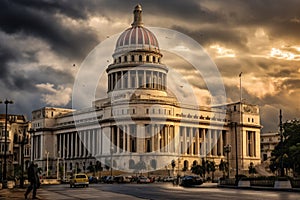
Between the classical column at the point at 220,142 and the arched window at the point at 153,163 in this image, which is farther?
the classical column at the point at 220,142

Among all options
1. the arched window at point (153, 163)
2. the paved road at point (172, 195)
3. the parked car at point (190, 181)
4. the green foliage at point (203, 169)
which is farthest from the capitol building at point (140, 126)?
the paved road at point (172, 195)

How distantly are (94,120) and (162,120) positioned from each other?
2417 cm

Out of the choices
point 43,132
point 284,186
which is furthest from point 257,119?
point 284,186

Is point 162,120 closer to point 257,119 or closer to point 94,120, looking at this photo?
point 94,120

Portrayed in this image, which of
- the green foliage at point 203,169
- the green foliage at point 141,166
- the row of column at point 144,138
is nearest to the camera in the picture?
the green foliage at point 203,169

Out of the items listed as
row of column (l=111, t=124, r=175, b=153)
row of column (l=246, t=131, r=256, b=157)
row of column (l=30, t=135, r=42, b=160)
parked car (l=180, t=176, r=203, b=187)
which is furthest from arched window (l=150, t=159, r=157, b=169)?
parked car (l=180, t=176, r=203, b=187)

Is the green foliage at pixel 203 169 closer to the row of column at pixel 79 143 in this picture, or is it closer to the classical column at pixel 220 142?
the classical column at pixel 220 142

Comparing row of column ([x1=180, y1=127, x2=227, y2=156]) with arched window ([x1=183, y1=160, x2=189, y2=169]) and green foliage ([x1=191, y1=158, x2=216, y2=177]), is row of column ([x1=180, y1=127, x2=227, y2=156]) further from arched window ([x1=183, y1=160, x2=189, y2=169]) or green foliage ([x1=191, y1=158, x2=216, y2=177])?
green foliage ([x1=191, y1=158, x2=216, y2=177])

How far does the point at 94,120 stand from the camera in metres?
159

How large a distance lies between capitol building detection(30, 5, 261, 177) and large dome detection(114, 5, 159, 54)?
0.29 meters

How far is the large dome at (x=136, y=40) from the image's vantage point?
536 ft

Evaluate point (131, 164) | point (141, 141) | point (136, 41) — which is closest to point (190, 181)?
point (131, 164)

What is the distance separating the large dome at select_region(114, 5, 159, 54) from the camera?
163 meters

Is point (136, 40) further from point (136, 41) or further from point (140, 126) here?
point (140, 126)
